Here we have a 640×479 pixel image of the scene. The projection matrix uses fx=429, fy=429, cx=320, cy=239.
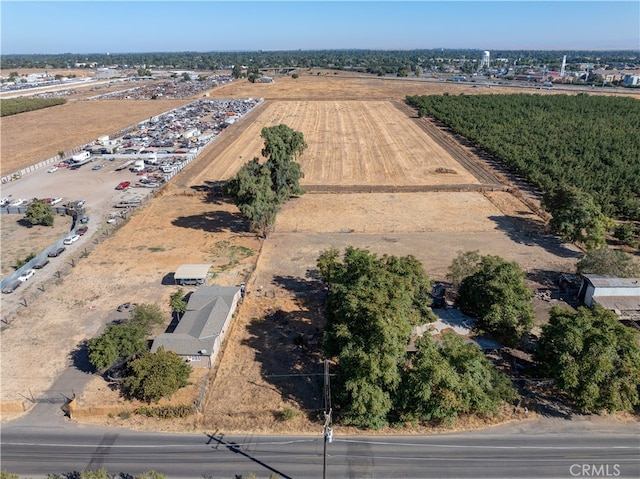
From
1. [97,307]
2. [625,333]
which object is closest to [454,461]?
[625,333]

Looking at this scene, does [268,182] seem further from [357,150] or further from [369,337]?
[357,150]

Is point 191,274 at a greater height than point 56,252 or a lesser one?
greater

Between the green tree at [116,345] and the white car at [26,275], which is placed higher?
the green tree at [116,345]

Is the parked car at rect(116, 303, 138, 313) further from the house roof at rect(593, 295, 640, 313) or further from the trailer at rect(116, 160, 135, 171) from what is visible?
the trailer at rect(116, 160, 135, 171)

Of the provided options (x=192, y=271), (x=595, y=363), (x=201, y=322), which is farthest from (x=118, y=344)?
(x=595, y=363)

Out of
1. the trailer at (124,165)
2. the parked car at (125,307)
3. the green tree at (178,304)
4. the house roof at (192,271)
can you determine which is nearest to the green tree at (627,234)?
the house roof at (192,271)

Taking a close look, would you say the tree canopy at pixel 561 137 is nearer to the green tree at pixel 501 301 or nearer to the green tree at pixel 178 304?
the green tree at pixel 501 301
